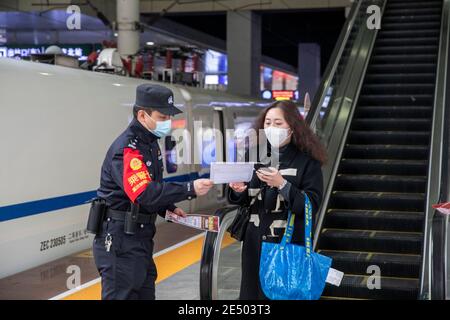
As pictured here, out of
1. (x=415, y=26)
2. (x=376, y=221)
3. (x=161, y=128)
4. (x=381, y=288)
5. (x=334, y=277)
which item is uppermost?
(x=415, y=26)

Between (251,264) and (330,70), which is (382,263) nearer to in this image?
(251,264)

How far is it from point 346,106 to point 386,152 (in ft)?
3.20

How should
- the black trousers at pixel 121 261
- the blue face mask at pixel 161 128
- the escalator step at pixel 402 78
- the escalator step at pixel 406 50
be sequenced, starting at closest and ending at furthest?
the black trousers at pixel 121 261, the blue face mask at pixel 161 128, the escalator step at pixel 402 78, the escalator step at pixel 406 50

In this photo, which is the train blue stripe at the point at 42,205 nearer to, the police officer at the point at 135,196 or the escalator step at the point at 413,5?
the police officer at the point at 135,196

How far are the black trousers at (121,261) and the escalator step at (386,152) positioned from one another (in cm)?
486

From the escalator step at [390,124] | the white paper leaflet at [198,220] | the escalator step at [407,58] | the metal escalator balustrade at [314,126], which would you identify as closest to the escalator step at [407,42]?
the metal escalator balustrade at [314,126]

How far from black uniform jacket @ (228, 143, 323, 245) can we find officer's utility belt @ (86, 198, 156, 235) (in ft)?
1.89

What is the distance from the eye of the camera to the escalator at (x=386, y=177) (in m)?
5.88

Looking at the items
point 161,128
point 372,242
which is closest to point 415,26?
point 372,242

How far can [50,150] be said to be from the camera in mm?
6973

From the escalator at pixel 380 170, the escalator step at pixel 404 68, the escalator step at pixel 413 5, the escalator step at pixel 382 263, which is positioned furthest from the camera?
the escalator step at pixel 413 5

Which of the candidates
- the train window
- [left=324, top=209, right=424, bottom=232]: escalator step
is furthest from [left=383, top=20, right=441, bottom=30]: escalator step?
[left=324, top=209, right=424, bottom=232]: escalator step

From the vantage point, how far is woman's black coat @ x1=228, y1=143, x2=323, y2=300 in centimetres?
360
